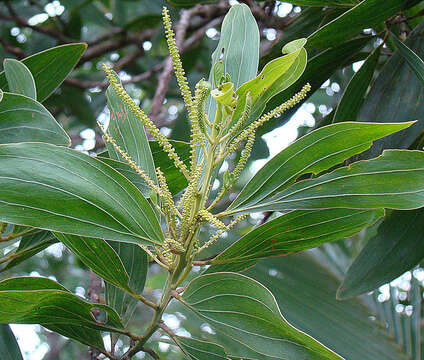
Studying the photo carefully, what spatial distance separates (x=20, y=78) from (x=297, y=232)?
0.64 metres

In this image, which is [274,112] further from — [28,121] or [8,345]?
[8,345]

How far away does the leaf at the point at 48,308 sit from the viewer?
83 centimetres

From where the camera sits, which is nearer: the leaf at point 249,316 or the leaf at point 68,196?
the leaf at point 68,196

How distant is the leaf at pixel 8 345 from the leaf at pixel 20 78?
1.63ft

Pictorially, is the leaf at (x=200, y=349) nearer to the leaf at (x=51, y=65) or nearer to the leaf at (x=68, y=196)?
the leaf at (x=68, y=196)

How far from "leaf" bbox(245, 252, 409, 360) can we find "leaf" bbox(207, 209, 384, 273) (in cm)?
60

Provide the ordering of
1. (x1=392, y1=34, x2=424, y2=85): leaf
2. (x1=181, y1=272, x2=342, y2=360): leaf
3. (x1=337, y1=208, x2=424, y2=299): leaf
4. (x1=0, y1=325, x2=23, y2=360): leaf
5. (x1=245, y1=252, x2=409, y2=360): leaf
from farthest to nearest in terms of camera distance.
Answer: (x1=245, y1=252, x2=409, y2=360): leaf < (x1=337, y1=208, x2=424, y2=299): leaf < (x1=392, y1=34, x2=424, y2=85): leaf < (x1=0, y1=325, x2=23, y2=360): leaf < (x1=181, y1=272, x2=342, y2=360): leaf

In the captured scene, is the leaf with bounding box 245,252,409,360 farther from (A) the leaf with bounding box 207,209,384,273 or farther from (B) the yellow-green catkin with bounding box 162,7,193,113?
(B) the yellow-green catkin with bounding box 162,7,193,113

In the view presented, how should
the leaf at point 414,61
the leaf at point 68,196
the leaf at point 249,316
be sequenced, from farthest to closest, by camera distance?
the leaf at point 414,61 → the leaf at point 249,316 → the leaf at point 68,196

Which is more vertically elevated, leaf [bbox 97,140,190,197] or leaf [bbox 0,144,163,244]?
leaf [bbox 97,140,190,197]

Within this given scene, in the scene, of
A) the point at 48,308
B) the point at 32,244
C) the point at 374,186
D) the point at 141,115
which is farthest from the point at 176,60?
the point at 32,244

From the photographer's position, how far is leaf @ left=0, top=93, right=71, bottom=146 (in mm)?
976

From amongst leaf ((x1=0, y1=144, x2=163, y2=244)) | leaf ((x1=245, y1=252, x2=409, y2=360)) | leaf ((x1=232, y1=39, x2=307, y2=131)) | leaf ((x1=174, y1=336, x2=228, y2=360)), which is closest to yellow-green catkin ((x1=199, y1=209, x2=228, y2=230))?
leaf ((x1=0, y1=144, x2=163, y2=244))

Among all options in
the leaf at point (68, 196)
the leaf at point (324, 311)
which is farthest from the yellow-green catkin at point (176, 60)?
the leaf at point (324, 311)
